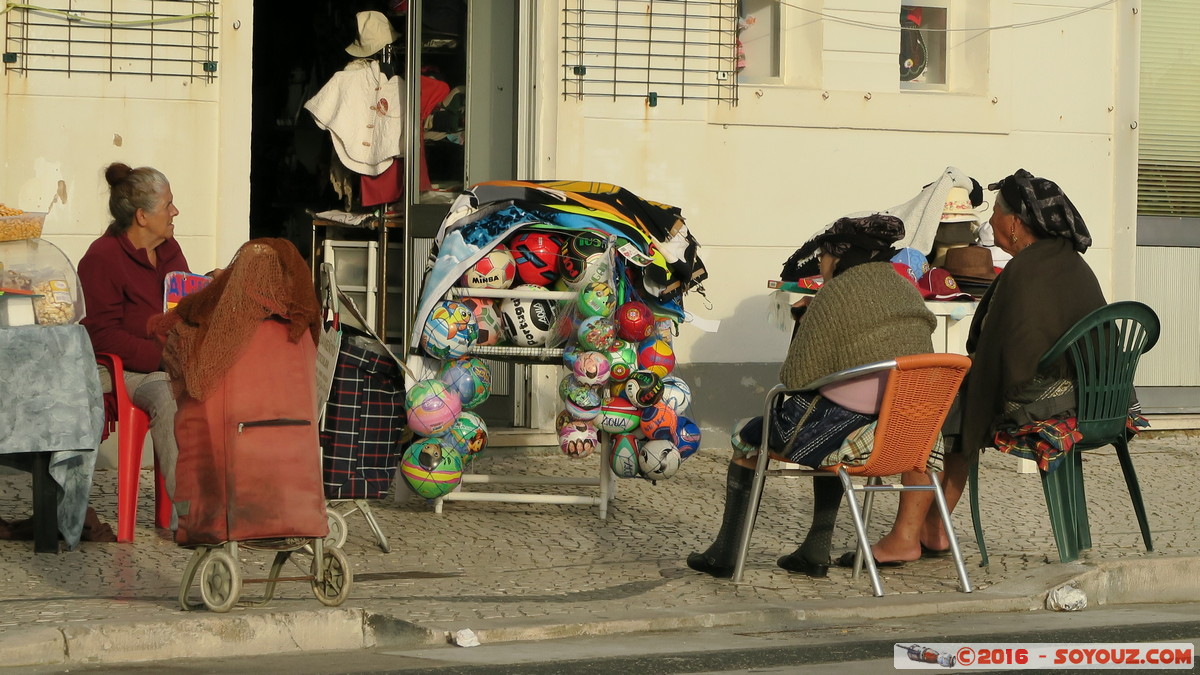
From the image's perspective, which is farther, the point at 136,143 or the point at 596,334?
the point at 136,143

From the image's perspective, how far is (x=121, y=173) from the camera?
27.0ft

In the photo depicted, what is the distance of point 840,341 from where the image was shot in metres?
6.92

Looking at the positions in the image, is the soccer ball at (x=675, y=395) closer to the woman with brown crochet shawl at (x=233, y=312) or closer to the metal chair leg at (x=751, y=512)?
the metal chair leg at (x=751, y=512)

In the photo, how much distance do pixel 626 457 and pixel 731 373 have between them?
9.93 feet

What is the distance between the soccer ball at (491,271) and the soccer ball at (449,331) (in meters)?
0.15

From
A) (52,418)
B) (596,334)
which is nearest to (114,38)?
(52,418)

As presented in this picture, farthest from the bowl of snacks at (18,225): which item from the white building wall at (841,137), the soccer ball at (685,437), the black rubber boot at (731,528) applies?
the white building wall at (841,137)

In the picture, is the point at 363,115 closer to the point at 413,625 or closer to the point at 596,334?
the point at 596,334

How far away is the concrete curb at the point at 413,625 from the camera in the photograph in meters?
5.55

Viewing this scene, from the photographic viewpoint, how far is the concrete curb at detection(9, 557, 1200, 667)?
5555 mm

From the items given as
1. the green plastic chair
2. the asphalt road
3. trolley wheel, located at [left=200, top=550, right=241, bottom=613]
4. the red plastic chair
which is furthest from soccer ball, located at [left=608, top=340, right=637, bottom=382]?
trolley wheel, located at [left=200, top=550, right=241, bottom=613]

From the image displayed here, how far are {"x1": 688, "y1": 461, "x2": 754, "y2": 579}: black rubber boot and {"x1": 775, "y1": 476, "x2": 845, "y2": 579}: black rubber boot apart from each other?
31cm

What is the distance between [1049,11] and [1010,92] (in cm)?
67

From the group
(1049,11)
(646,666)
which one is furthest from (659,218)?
(1049,11)
